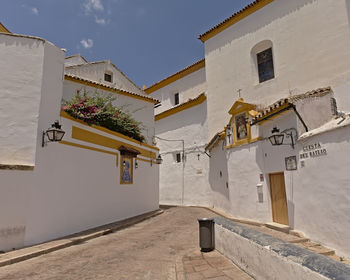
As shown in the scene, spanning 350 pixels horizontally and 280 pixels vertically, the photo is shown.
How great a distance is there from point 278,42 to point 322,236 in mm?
9556

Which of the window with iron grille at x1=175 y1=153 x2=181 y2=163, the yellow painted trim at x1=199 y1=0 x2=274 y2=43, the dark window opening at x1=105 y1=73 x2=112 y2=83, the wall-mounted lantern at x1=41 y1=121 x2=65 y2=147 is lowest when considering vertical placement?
the wall-mounted lantern at x1=41 y1=121 x2=65 y2=147

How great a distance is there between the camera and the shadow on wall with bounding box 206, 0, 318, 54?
12359 millimetres

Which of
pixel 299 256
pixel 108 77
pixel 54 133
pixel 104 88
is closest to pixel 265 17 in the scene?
pixel 104 88

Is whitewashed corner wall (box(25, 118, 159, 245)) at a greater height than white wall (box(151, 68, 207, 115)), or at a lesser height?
lesser

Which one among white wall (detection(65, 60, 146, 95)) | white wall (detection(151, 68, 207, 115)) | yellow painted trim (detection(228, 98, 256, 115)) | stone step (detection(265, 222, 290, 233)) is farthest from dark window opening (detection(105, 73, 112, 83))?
stone step (detection(265, 222, 290, 233))

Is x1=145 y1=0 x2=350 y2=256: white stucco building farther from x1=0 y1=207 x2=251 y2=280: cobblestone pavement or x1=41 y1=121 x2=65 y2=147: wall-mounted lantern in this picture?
x1=41 y1=121 x2=65 y2=147: wall-mounted lantern

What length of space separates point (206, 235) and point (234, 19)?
12901mm

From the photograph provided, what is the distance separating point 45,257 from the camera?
18.7 ft

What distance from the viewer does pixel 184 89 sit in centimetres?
2039

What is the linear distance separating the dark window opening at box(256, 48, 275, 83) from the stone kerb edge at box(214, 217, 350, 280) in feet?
34.7

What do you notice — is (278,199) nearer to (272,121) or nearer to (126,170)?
(272,121)

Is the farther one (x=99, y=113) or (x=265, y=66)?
(x=265, y=66)

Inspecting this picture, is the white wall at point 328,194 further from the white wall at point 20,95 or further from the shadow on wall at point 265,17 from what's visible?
the shadow on wall at point 265,17

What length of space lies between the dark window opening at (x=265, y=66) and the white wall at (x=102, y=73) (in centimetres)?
804
